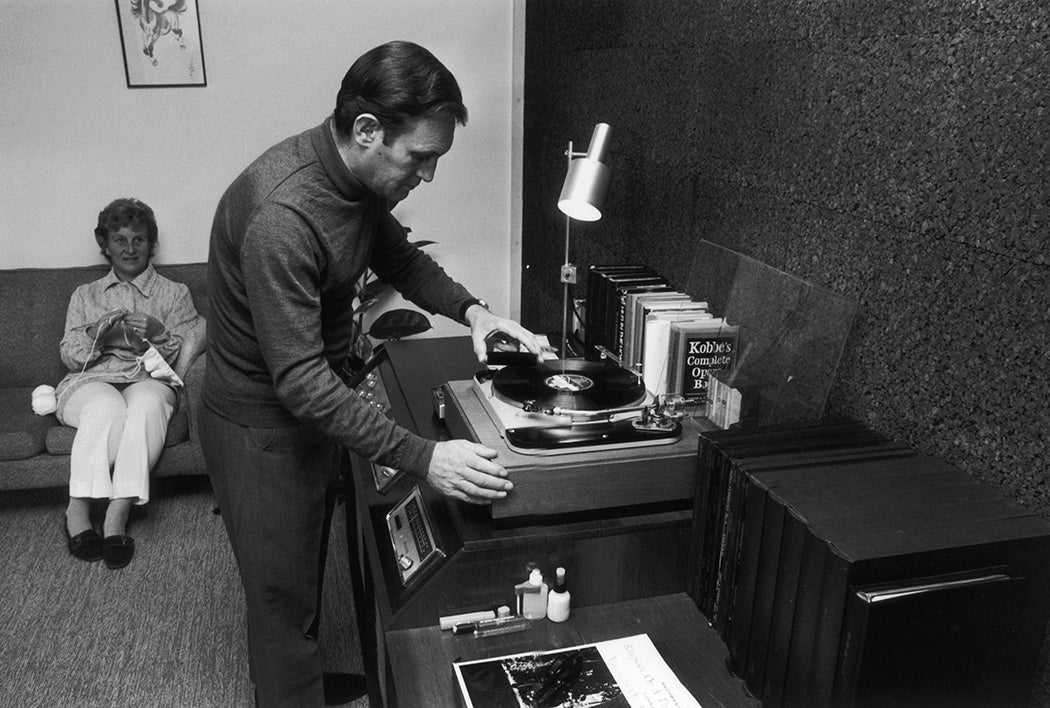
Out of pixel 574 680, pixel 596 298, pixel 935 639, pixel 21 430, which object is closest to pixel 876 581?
pixel 935 639

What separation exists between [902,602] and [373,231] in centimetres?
107

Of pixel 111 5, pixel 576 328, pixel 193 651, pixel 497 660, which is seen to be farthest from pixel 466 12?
pixel 497 660

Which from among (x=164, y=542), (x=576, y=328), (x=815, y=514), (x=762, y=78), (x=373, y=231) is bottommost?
(x=164, y=542)

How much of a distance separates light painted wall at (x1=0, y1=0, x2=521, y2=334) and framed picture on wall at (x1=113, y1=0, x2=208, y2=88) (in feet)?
0.12

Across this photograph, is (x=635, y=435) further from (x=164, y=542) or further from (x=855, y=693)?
(x=164, y=542)

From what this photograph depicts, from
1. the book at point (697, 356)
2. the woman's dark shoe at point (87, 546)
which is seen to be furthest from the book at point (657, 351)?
the woman's dark shoe at point (87, 546)

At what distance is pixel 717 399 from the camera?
1.35 m

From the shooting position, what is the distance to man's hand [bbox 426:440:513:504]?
1.16 meters

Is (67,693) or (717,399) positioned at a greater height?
(717,399)

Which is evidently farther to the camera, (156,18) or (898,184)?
(156,18)

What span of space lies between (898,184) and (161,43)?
3.12 m

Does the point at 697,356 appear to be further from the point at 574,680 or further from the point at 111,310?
the point at 111,310

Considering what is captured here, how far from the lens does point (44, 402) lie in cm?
291

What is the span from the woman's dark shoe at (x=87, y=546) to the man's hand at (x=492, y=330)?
5.92ft
